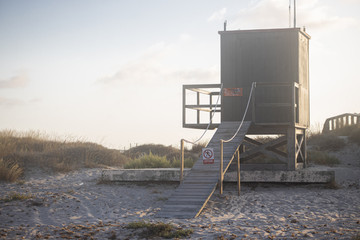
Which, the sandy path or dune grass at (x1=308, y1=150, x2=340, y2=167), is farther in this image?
dune grass at (x1=308, y1=150, x2=340, y2=167)

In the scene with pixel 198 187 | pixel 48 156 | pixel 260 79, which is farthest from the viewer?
pixel 48 156

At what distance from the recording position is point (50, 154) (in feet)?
61.1

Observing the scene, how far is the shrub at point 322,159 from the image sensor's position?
18.7 m

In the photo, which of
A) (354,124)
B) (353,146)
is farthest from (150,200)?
(354,124)

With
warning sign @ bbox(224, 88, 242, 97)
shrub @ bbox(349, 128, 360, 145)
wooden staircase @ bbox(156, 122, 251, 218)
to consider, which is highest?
warning sign @ bbox(224, 88, 242, 97)

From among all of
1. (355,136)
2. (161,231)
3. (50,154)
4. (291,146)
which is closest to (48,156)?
(50,154)

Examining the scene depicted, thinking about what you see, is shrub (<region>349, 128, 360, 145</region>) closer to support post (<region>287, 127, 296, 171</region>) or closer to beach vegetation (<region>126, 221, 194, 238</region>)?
support post (<region>287, 127, 296, 171</region>)

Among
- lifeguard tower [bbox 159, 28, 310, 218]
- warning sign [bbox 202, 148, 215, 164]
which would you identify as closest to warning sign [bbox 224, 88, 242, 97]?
lifeguard tower [bbox 159, 28, 310, 218]

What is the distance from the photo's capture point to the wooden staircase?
33.0 ft

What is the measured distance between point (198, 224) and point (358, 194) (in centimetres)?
644

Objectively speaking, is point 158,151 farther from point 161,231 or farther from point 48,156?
point 161,231

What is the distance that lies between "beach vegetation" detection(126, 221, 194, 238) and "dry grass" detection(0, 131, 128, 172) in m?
9.47

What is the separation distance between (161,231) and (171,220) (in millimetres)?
1287

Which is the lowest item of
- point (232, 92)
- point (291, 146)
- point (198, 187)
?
point (198, 187)
